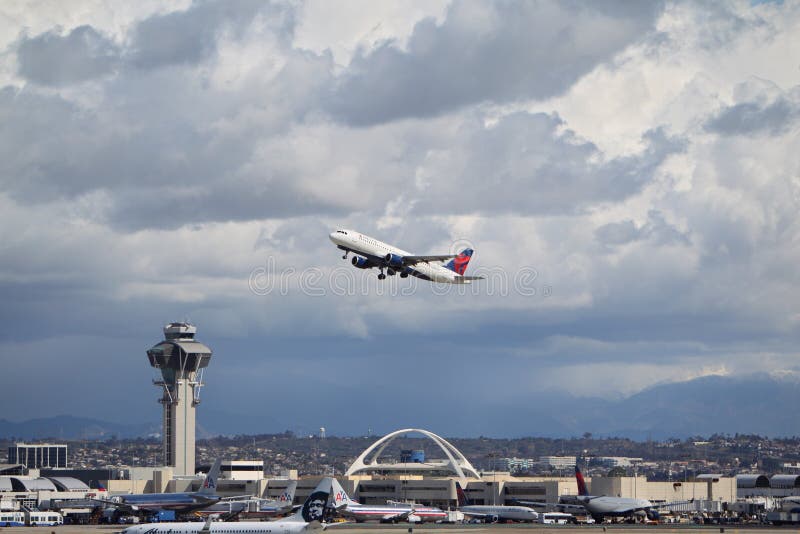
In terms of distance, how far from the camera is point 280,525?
131m

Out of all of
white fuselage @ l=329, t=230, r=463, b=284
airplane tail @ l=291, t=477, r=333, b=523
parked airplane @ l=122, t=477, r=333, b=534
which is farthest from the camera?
white fuselage @ l=329, t=230, r=463, b=284

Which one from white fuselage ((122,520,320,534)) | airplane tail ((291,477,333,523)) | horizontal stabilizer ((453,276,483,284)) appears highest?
horizontal stabilizer ((453,276,483,284))

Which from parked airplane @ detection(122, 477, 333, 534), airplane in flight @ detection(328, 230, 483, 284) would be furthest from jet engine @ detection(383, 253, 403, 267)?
parked airplane @ detection(122, 477, 333, 534)

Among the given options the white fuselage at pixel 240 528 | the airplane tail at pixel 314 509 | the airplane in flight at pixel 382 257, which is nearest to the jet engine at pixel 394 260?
the airplane in flight at pixel 382 257

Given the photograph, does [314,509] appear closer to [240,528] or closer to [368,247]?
[240,528]

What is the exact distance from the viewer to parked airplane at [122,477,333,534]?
13038 cm

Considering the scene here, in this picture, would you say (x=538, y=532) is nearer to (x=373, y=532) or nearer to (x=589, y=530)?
(x=589, y=530)

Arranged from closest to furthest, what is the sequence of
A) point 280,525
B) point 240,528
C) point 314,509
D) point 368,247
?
1. point 280,525
2. point 240,528
3. point 314,509
4. point 368,247

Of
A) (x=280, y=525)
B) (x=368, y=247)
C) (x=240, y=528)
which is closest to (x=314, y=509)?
(x=280, y=525)

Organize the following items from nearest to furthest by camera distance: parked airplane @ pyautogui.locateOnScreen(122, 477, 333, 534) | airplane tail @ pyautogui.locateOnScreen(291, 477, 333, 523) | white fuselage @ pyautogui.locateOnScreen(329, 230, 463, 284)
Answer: parked airplane @ pyautogui.locateOnScreen(122, 477, 333, 534) < airplane tail @ pyautogui.locateOnScreen(291, 477, 333, 523) < white fuselage @ pyautogui.locateOnScreen(329, 230, 463, 284)

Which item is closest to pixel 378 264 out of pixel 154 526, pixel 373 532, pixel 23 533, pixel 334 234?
pixel 334 234

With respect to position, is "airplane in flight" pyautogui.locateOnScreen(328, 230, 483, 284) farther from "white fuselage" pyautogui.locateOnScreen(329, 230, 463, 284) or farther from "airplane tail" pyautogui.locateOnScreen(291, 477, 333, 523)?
"airplane tail" pyautogui.locateOnScreen(291, 477, 333, 523)

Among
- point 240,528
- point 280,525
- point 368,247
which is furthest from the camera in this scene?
point 368,247

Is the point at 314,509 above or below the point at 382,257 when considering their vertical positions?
below
